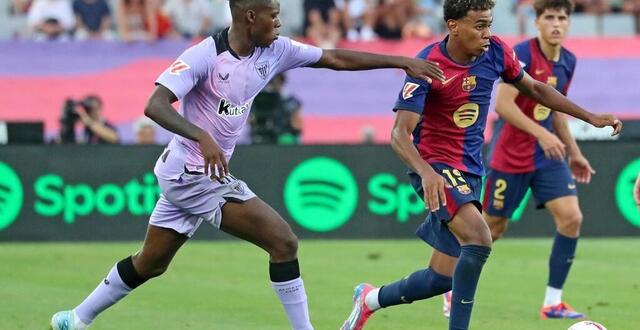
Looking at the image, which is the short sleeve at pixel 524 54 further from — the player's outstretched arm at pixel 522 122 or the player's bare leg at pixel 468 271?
the player's bare leg at pixel 468 271

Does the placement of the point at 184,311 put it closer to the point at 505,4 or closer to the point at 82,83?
the point at 82,83

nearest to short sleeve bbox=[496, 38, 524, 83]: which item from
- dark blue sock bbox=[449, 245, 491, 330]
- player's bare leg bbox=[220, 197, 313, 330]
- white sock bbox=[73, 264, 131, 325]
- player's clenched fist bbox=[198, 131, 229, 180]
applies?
dark blue sock bbox=[449, 245, 491, 330]

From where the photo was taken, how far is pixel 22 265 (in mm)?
14070

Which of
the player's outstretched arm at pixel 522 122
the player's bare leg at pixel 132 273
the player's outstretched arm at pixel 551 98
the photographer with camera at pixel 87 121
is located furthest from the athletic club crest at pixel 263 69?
the photographer with camera at pixel 87 121

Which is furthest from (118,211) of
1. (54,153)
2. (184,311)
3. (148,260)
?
(148,260)

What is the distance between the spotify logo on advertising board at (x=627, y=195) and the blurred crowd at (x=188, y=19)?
5968mm

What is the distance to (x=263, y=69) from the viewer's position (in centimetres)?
837

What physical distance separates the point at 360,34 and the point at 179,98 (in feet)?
49.7

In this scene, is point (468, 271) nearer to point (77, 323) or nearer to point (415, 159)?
point (415, 159)

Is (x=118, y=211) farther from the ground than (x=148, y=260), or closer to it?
closer to it

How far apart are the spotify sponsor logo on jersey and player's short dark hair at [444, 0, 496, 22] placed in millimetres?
8821

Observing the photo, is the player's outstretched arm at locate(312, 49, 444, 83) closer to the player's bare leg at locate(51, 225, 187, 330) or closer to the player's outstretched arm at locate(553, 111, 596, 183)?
the player's bare leg at locate(51, 225, 187, 330)

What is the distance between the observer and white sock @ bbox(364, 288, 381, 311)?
9219 millimetres

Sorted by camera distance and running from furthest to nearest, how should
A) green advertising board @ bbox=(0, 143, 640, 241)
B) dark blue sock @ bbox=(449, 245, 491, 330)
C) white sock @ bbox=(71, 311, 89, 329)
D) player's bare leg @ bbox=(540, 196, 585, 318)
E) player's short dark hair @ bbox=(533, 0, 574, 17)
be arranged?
green advertising board @ bbox=(0, 143, 640, 241) → player's short dark hair @ bbox=(533, 0, 574, 17) → player's bare leg @ bbox=(540, 196, 585, 318) → white sock @ bbox=(71, 311, 89, 329) → dark blue sock @ bbox=(449, 245, 491, 330)
